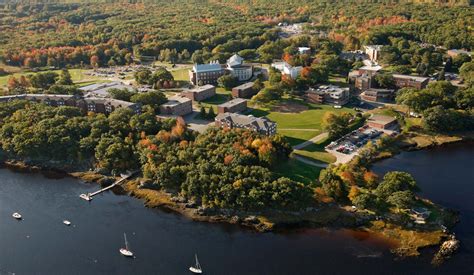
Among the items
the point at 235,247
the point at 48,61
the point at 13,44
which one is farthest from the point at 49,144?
the point at 13,44

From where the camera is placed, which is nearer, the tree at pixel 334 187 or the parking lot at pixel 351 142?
the tree at pixel 334 187

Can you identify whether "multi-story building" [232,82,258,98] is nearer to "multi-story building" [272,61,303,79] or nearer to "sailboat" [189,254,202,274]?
"multi-story building" [272,61,303,79]

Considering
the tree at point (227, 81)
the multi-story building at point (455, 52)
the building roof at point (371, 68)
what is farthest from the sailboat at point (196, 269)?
the multi-story building at point (455, 52)

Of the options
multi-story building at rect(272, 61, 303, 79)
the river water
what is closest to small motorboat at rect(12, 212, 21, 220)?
the river water

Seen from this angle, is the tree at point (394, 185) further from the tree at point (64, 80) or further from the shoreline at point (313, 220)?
the tree at point (64, 80)

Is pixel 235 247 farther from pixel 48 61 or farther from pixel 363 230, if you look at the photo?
pixel 48 61

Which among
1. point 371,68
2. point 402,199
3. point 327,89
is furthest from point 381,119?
point 371,68
